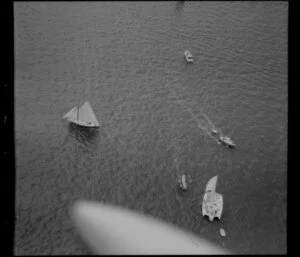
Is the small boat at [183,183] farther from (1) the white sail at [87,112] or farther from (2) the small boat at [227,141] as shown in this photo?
(1) the white sail at [87,112]

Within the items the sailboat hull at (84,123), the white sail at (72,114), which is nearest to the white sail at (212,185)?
the sailboat hull at (84,123)

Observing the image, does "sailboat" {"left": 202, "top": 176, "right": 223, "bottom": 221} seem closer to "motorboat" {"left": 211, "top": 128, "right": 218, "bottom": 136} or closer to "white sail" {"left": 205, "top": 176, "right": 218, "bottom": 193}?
"white sail" {"left": 205, "top": 176, "right": 218, "bottom": 193}

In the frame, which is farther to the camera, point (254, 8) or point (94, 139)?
point (254, 8)

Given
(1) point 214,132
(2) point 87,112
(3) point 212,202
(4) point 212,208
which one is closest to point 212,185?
(3) point 212,202

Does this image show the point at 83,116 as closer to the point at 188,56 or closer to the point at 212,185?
the point at 212,185

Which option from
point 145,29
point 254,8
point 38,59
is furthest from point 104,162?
point 254,8

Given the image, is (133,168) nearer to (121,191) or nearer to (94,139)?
(121,191)
